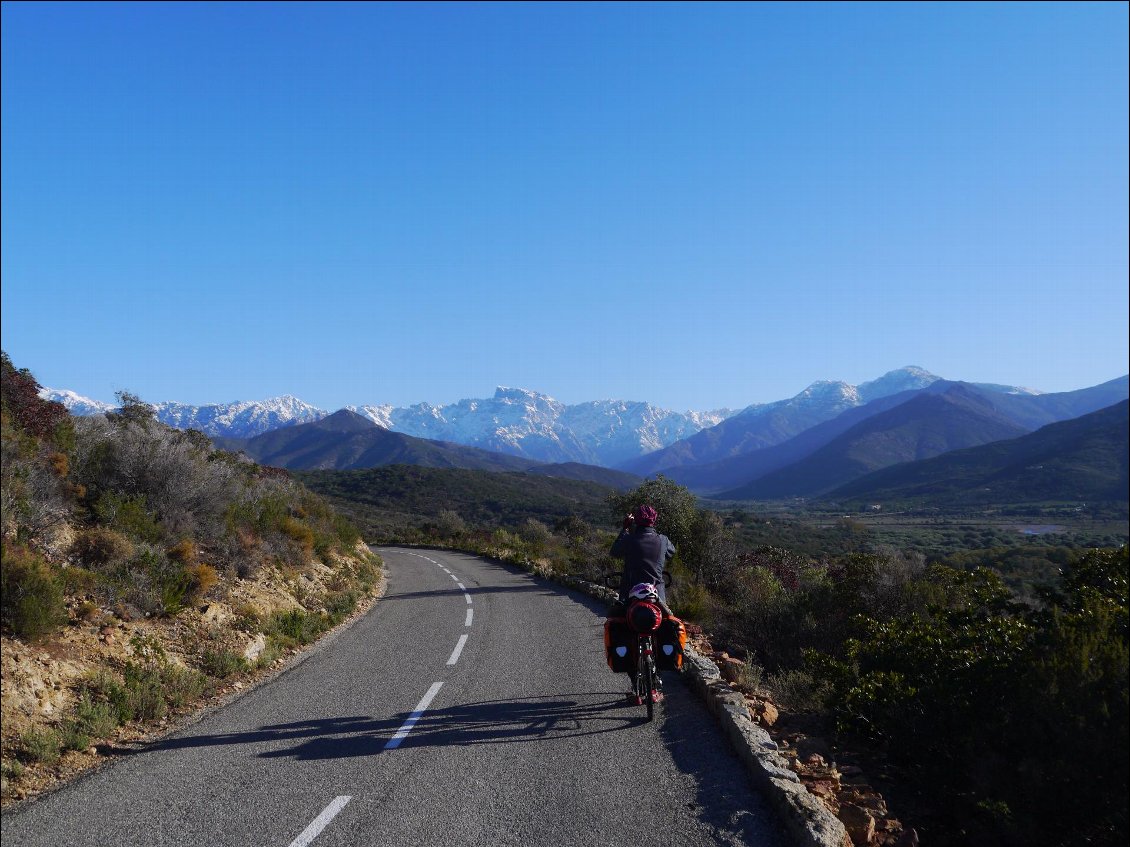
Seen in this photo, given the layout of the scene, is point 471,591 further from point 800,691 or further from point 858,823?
point 858,823

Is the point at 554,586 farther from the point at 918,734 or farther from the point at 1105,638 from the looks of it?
the point at 1105,638

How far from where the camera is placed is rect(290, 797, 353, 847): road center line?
14.6 feet

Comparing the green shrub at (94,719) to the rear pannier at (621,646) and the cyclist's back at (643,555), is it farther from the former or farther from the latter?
the cyclist's back at (643,555)

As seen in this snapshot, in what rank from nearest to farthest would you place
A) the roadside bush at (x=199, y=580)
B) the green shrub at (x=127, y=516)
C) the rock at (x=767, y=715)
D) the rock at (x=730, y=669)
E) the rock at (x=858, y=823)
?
1. the rock at (x=858, y=823)
2. the rock at (x=767, y=715)
3. the rock at (x=730, y=669)
4. the green shrub at (x=127, y=516)
5. the roadside bush at (x=199, y=580)

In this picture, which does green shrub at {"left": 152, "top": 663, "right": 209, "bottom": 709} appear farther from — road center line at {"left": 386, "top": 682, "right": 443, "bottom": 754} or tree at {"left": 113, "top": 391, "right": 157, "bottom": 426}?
tree at {"left": 113, "top": 391, "right": 157, "bottom": 426}

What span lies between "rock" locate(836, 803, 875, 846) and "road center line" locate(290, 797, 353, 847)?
3.62m

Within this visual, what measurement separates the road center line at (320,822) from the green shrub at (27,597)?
437 centimetres

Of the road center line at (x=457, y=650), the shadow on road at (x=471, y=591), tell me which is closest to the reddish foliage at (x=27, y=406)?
the road center line at (x=457, y=650)

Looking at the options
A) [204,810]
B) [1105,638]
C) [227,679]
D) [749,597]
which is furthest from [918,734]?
[227,679]

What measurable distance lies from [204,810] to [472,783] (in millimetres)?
2017

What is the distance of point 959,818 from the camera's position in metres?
4.71

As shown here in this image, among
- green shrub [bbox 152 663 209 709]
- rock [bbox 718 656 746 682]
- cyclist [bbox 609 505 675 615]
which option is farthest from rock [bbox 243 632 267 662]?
rock [bbox 718 656 746 682]

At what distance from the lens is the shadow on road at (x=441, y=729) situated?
6.26m

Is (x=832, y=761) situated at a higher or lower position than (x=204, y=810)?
lower
